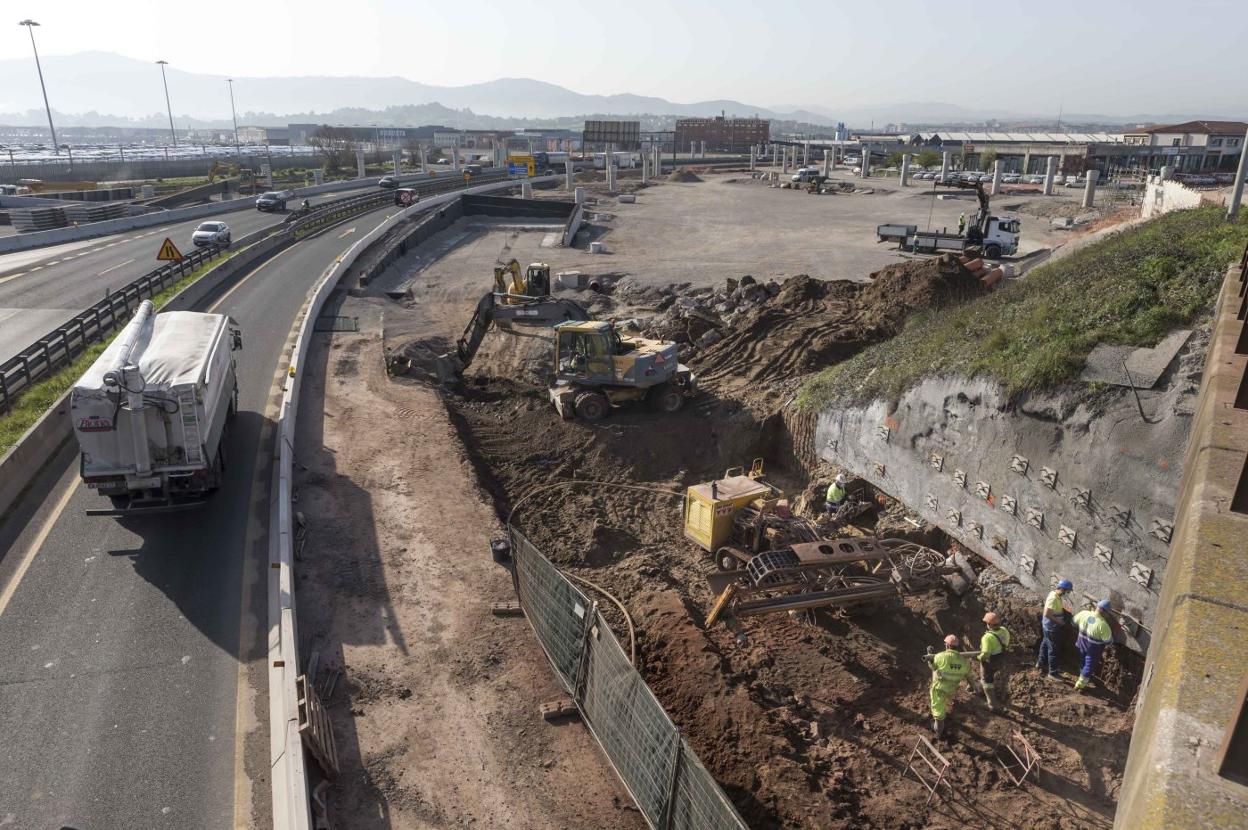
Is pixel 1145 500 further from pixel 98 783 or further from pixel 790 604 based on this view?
pixel 98 783

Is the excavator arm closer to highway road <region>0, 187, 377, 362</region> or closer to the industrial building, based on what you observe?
highway road <region>0, 187, 377, 362</region>

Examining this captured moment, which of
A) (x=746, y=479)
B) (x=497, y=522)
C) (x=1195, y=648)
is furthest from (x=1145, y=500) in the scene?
(x=497, y=522)

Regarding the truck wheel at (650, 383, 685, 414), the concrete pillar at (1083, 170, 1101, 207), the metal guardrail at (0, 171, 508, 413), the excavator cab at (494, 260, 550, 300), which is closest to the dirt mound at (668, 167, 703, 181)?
the concrete pillar at (1083, 170, 1101, 207)

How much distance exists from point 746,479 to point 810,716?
5.26 m

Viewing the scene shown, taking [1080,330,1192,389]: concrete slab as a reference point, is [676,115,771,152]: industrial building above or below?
above

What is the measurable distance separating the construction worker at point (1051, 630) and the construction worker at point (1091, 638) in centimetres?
27

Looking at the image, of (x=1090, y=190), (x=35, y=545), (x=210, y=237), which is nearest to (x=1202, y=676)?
(x=35, y=545)

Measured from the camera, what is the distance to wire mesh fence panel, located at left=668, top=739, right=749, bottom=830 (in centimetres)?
724

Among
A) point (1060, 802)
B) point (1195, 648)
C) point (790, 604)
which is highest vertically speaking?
point (1195, 648)

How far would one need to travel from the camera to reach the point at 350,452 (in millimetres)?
18125

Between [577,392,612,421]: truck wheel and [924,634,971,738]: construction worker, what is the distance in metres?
11.8

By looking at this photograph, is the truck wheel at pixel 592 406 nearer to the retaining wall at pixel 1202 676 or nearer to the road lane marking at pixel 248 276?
the retaining wall at pixel 1202 676

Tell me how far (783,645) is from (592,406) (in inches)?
388

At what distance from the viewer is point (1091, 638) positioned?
1130 cm
